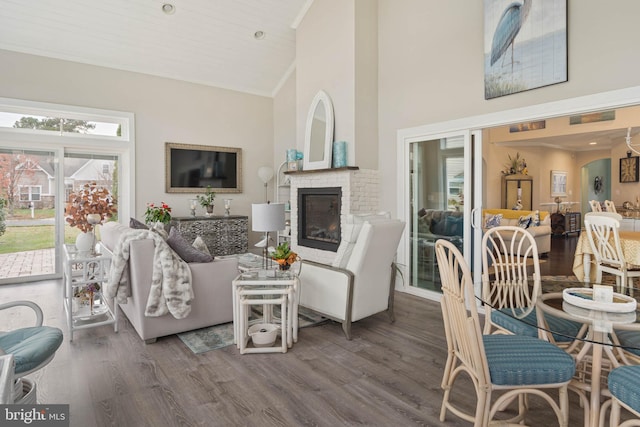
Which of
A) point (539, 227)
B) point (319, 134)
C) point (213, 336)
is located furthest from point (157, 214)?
point (539, 227)

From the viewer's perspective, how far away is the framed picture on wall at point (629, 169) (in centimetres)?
845

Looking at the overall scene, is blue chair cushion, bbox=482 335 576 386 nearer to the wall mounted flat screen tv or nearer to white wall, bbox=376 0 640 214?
white wall, bbox=376 0 640 214

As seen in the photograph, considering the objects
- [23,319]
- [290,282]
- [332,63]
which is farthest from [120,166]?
[290,282]

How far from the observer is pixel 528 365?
1.71m

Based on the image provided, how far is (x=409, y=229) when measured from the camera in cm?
503

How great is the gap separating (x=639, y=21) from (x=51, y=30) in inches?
264

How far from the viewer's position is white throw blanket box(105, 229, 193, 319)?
10.1ft

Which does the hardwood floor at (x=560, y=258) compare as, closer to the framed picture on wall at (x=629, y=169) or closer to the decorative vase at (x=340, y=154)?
the framed picture on wall at (x=629, y=169)

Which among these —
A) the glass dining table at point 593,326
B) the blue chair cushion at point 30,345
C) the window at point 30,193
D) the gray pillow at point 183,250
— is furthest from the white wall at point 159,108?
the glass dining table at point 593,326

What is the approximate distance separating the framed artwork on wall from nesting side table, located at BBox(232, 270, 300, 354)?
2.89 meters

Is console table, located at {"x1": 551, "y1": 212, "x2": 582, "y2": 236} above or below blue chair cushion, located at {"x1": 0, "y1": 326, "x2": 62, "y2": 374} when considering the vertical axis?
above

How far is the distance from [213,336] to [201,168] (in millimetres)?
4313

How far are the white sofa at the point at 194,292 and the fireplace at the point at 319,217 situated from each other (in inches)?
82.6

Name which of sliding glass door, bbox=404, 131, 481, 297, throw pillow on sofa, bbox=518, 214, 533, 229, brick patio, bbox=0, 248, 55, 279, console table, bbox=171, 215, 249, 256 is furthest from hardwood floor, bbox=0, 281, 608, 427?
throw pillow on sofa, bbox=518, 214, 533, 229
